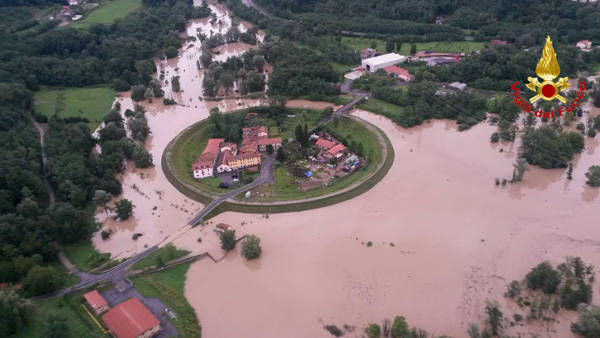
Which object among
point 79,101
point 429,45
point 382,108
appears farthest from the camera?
point 429,45

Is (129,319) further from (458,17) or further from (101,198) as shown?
(458,17)

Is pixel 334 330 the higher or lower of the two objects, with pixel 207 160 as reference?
lower

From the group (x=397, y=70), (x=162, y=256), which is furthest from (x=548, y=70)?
(x=397, y=70)

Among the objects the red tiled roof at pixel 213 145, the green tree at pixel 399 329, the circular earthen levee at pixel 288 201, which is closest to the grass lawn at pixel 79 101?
the red tiled roof at pixel 213 145

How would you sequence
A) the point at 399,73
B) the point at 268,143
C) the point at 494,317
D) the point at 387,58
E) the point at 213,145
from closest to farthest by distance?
the point at 494,317 → the point at 268,143 → the point at 213,145 → the point at 399,73 → the point at 387,58

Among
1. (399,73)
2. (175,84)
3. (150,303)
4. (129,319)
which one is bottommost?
(150,303)

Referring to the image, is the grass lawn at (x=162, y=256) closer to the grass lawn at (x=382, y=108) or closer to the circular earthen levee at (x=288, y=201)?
the circular earthen levee at (x=288, y=201)
